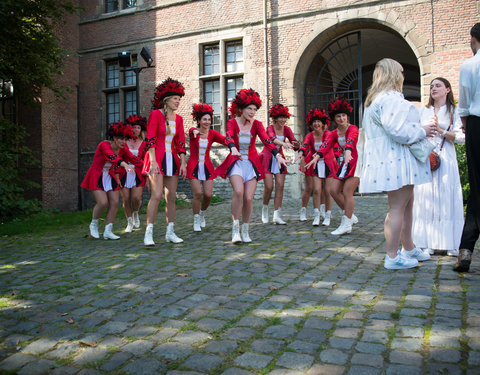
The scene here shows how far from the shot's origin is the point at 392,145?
421cm

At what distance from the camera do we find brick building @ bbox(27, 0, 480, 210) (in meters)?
13.1

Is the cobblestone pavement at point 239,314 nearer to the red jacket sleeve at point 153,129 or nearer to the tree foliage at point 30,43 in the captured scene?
the red jacket sleeve at point 153,129

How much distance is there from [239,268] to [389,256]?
158 cm

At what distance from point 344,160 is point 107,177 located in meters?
3.96

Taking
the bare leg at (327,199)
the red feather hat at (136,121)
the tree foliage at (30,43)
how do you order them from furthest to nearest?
the tree foliage at (30,43) → the red feather hat at (136,121) → the bare leg at (327,199)

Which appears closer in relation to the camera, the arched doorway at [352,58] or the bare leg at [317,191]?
the bare leg at [317,191]

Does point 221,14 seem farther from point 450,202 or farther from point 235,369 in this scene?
point 235,369

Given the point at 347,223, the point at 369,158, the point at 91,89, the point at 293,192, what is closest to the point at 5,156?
the point at 91,89

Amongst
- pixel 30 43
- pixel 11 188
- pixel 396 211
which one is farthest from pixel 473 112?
pixel 30 43

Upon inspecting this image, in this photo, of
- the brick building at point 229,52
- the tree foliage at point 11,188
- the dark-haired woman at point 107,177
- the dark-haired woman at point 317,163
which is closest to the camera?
the dark-haired woman at point 107,177

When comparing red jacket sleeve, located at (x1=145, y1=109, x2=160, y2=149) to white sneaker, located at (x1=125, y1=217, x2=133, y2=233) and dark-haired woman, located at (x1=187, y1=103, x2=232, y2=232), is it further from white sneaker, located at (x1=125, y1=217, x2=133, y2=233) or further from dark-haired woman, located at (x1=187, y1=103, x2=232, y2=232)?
white sneaker, located at (x1=125, y1=217, x2=133, y2=233)

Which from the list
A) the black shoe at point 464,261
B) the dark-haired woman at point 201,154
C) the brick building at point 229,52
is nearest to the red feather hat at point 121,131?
the dark-haired woman at point 201,154

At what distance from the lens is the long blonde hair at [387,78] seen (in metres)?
4.23

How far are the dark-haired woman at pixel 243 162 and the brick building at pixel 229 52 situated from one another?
8.59 metres
